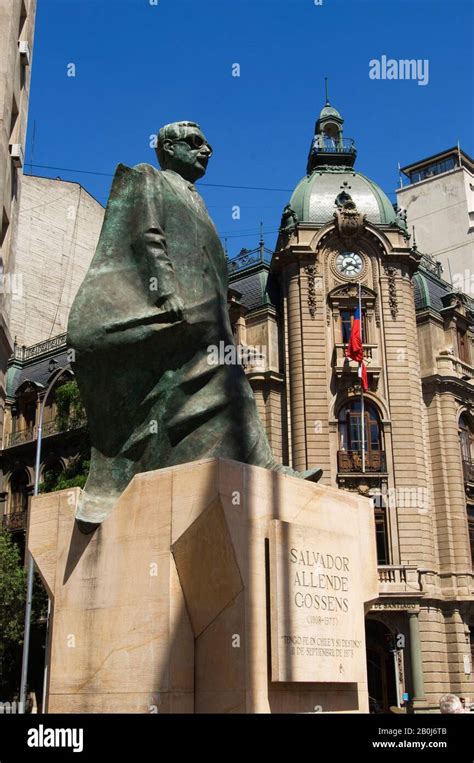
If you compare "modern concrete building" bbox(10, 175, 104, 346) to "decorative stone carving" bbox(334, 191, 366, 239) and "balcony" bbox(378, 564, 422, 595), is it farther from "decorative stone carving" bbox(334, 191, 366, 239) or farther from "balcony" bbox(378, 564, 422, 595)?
"balcony" bbox(378, 564, 422, 595)

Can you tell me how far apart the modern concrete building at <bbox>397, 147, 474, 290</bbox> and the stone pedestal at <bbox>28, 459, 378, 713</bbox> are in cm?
5191

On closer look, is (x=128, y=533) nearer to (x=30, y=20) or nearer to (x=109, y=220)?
(x=109, y=220)

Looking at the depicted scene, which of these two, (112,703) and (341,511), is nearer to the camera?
(112,703)

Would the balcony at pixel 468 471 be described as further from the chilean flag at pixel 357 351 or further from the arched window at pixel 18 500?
the arched window at pixel 18 500

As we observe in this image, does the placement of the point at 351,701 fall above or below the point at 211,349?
below

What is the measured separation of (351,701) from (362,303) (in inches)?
1419

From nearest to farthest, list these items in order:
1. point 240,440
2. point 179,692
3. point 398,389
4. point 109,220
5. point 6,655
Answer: point 179,692 → point 240,440 → point 109,220 → point 6,655 → point 398,389

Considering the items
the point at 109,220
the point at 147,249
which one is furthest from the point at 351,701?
the point at 109,220

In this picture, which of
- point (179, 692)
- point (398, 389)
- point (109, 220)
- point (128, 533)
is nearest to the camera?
point (179, 692)

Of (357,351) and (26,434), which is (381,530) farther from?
(26,434)

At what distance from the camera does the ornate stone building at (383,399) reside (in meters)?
38.4

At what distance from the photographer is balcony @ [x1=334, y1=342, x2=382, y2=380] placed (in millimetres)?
41281

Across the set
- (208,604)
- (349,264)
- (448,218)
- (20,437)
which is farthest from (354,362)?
(208,604)

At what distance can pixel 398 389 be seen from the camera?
41.7 m
